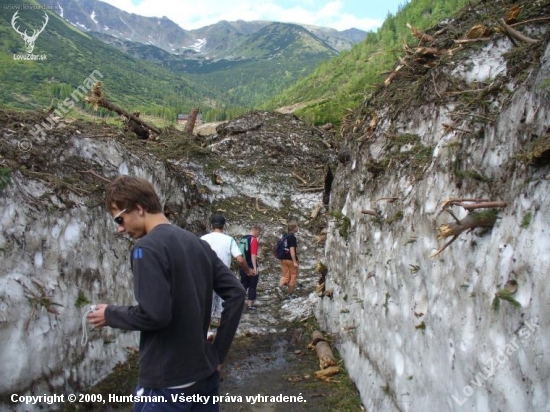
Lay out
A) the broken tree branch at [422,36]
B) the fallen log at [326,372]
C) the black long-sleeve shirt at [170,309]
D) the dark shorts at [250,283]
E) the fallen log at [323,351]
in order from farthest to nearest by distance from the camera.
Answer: the dark shorts at [250,283] → the fallen log at [323,351] → the fallen log at [326,372] → the broken tree branch at [422,36] → the black long-sleeve shirt at [170,309]

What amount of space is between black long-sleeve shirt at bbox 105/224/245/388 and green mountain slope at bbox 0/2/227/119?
2845 inches

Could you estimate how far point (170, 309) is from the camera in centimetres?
231

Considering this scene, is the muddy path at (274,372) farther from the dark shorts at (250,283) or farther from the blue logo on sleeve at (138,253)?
the blue logo on sleeve at (138,253)

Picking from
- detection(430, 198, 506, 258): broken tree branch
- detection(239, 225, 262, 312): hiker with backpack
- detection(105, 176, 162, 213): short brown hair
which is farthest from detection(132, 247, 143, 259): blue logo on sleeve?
detection(239, 225, 262, 312): hiker with backpack

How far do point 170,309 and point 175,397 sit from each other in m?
0.52

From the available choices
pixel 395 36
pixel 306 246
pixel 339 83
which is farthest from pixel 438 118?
pixel 395 36

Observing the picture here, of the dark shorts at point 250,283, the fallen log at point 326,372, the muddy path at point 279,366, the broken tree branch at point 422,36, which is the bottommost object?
the muddy path at point 279,366

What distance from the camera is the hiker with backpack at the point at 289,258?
30.9 feet

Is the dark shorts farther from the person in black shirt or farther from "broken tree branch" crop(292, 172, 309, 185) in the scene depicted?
"broken tree branch" crop(292, 172, 309, 185)

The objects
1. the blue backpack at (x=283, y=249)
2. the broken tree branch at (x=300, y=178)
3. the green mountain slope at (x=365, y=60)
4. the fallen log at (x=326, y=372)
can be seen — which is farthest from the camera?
the green mountain slope at (x=365, y=60)

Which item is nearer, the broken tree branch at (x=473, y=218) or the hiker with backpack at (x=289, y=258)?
the broken tree branch at (x=473, y=218)

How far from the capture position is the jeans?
2.45 metres

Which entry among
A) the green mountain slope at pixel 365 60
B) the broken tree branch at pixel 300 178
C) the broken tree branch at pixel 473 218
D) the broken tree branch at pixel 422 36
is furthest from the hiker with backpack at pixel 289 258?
the green mountain slope at pixel 365 60

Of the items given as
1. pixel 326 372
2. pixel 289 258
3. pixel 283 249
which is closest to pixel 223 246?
pixel 326 372
